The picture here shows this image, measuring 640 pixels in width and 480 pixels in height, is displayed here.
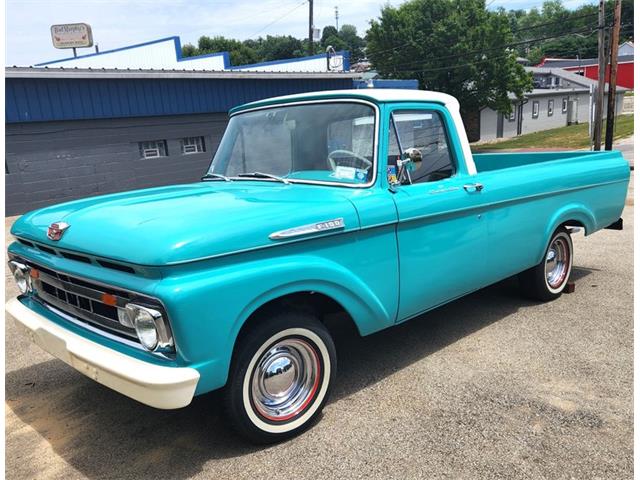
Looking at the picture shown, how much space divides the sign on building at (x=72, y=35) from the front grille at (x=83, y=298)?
2377cm

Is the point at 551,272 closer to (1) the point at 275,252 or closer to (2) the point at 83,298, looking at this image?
(1) the point at 275,252

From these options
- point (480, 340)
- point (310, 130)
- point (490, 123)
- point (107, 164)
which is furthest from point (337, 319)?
point (490, 123)

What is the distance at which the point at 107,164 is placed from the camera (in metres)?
14.0

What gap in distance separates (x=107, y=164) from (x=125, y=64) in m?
11.7

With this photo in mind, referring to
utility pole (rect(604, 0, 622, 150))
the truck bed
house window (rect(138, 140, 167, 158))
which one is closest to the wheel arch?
the truck bed

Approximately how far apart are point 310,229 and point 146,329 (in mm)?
994

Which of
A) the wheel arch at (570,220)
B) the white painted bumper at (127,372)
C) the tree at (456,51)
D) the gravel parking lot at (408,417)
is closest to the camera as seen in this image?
the white painted bumper at (127,372)

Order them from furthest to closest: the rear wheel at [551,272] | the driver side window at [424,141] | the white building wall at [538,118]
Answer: the white building wall at [538,118] < the rear wheel at [551,272] < the driver side window at [424,141]

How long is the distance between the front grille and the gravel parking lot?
0.72m

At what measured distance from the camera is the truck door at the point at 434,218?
3.54 metres

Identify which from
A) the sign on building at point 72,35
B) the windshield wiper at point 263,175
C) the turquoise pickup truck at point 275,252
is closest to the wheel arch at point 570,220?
the turquoise pickup truck at point 275,252

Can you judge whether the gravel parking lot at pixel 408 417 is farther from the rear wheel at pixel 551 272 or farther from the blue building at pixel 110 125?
the blue building at pixel 110 125

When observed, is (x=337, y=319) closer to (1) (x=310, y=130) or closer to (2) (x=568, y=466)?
(1) (x=310, y=130)

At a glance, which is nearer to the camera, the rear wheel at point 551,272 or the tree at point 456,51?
the rear wheel at point 551,272
